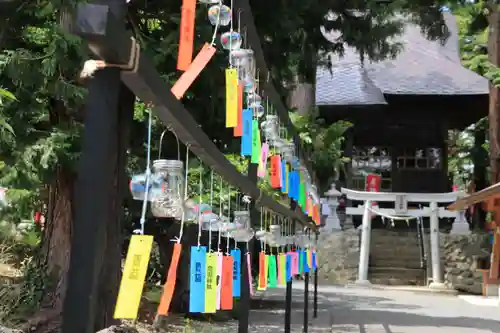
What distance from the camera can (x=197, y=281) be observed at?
2467 millimetres

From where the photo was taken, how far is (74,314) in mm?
1438

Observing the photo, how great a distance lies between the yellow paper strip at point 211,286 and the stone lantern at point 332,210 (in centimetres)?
1627

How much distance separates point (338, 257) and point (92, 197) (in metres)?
17.7

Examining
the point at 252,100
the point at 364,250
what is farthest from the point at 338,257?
the point at 252,100

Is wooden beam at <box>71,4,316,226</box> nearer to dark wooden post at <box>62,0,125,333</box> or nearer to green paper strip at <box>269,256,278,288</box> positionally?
dark wooden post at <box>62,0,125,333</box>

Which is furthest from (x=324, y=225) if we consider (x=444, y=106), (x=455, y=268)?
(x=444, y=106)

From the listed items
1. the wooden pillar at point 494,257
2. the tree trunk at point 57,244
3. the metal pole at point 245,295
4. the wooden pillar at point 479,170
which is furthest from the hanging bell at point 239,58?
the wooden pillar at point 479,170

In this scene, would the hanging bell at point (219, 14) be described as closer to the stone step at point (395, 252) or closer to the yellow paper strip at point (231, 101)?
the yellow paper strip at point (231, 101)

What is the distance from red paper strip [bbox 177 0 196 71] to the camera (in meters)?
2.20

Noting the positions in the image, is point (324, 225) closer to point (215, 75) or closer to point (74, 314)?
point (215, 75)

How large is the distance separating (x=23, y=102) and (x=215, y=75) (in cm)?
176

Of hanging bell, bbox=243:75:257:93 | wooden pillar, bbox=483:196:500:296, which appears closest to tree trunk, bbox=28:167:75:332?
hanging bell, bbox=243:75:257:93

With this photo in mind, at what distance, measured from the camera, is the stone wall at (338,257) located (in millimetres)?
18609

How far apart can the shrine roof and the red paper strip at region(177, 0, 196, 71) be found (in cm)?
1509
